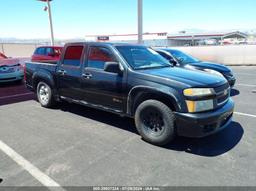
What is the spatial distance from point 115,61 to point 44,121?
89.0 inches

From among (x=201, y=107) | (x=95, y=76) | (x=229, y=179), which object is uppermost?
(x=95, y=76)

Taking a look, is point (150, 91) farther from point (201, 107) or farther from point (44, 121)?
point (44, 121)

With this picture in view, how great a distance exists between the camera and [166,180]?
289 centimetres

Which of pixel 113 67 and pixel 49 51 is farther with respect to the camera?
pixel 49 51

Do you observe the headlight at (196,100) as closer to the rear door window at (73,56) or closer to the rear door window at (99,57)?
the rear door window at (99,57)

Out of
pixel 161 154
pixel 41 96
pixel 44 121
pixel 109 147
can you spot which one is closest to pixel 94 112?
pixel 44 121

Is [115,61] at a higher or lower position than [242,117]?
higher

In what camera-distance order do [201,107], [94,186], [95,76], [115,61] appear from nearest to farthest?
[94,186], [201,107], [115,61], [95,76]

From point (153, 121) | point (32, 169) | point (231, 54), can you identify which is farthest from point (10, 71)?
point (231, 54)

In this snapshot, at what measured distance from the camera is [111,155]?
3549 mm

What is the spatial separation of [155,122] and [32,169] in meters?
2.06

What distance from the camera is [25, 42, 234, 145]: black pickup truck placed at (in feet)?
11.4

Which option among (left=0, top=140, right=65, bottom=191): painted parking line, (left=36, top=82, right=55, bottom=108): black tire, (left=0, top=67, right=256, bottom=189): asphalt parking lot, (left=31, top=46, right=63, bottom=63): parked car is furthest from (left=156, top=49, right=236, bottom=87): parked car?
(left=31, top=46, right=63, bottom=63): parked car

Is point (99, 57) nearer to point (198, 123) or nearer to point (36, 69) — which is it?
point (198, 123)
